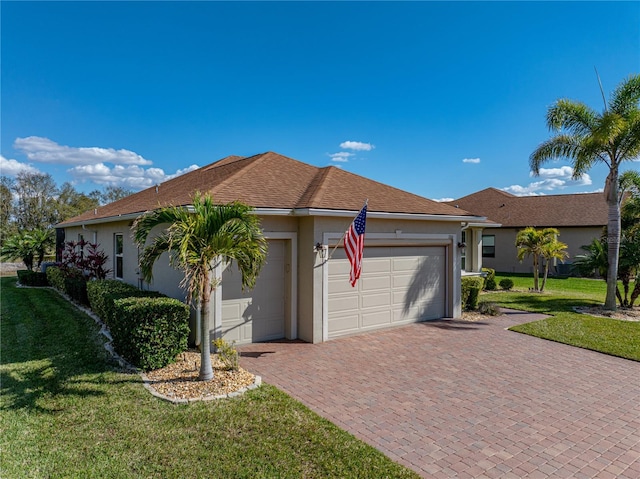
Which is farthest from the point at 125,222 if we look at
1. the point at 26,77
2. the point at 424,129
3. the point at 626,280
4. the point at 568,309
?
A: the point at 626,280

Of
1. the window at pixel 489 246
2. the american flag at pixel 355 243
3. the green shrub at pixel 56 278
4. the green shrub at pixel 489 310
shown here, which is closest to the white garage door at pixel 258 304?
the american flag at pixel 355 243

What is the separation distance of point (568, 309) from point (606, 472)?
37.3 feet

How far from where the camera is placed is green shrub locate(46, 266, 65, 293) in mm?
16127

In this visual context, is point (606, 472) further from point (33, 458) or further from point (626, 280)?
point (626, 280)

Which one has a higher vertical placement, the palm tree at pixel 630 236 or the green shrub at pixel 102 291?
the palm tree at pixel 630 236

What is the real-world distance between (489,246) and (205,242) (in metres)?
26.6

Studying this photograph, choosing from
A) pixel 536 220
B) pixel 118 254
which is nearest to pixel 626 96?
pixel 536 220

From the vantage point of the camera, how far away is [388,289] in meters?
10.6

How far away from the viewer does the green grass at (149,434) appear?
4.02 m

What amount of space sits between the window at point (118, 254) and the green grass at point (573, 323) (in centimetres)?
1263

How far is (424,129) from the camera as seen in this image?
19.0m

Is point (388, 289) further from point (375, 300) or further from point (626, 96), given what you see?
point (626, 96)

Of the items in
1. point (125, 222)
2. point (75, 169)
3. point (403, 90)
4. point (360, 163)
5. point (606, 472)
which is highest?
point (75, 169)

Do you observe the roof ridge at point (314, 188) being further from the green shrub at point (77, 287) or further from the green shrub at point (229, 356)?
the green shrub at point (77, 287)
